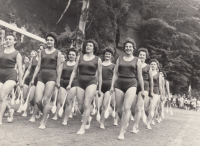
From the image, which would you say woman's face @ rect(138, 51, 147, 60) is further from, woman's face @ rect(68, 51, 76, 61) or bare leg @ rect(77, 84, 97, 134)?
bare leg @ rect(77, 84, 97, 134)

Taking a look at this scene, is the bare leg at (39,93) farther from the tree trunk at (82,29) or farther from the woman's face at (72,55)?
the tree trunk at (82,29)

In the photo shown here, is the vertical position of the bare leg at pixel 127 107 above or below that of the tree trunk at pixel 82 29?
below

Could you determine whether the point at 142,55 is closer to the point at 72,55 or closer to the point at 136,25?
the point at 72,55

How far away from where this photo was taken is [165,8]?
100 ft

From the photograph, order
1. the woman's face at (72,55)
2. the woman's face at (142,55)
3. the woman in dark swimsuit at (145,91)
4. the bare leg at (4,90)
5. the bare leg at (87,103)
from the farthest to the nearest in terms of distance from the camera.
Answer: the woman's face at (142,55)
the woman's face at (72,55)
the woman in dark swimsuit at (145,91)
the bare leg at (87,103)
the bare leg at (4,90)

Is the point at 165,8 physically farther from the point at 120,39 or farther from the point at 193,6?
the point at 120,39

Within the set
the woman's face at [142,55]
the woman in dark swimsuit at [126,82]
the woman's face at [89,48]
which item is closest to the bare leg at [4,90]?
the woman's face at [89,48]

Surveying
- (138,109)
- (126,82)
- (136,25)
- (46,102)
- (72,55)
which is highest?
(136,25)

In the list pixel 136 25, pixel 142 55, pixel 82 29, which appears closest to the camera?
pixel 142 55

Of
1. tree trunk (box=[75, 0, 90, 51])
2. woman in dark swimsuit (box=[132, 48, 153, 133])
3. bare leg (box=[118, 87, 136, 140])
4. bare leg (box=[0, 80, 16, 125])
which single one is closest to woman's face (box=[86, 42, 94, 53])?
bare leg (box=[118, 87, 136, 140])

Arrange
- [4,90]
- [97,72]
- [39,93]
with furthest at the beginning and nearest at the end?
1. [97,72]
2. [39,93]
3. [4,90]

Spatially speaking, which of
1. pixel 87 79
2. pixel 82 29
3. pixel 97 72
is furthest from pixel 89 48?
pixel 82 29

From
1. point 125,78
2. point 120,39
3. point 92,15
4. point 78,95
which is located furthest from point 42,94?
point 120,39

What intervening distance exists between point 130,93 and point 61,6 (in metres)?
19.7
